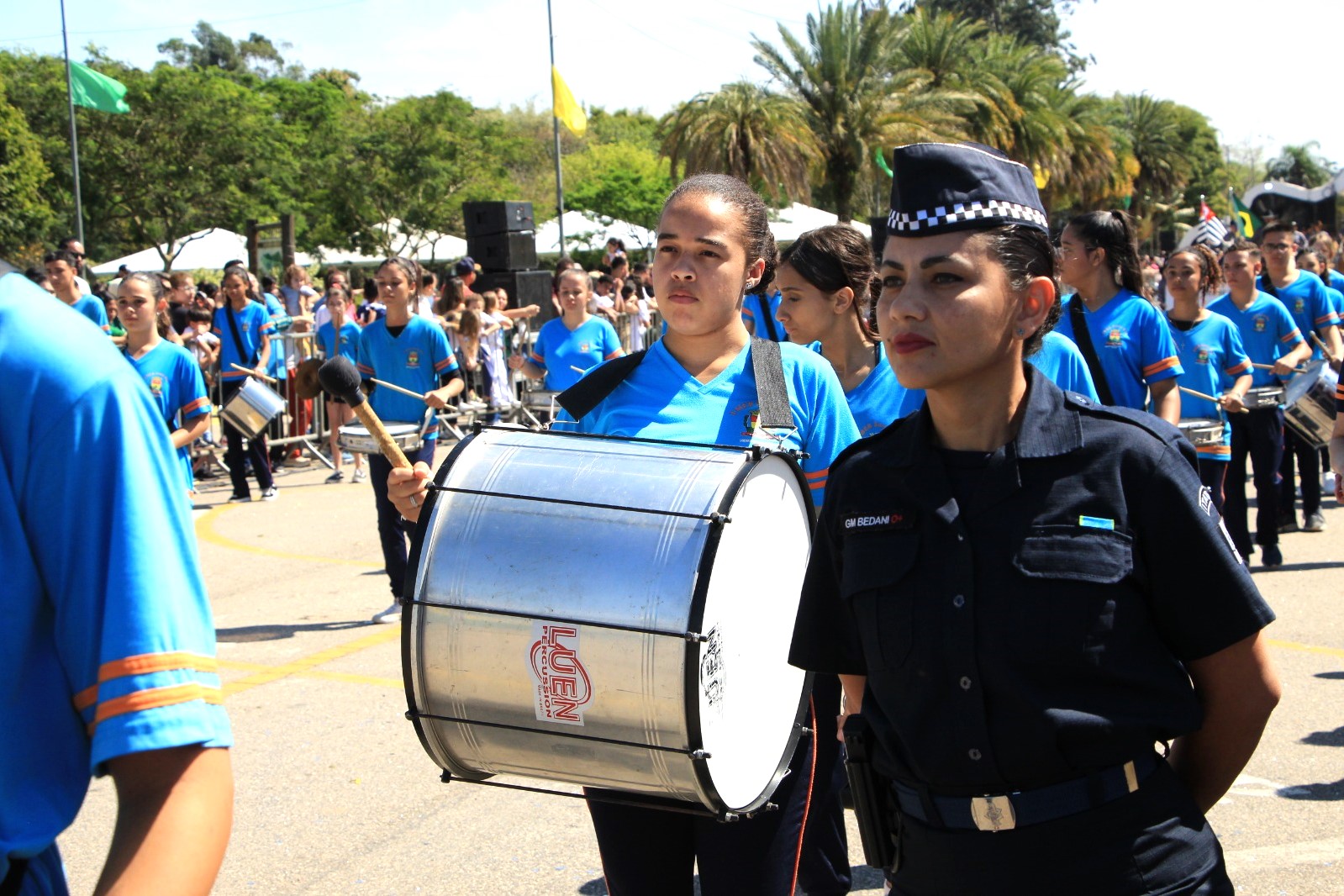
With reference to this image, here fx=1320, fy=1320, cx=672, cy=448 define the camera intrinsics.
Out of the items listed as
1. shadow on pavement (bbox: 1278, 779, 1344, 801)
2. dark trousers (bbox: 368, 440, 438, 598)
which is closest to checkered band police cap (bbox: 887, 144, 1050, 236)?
shadow on pavement (bbox: 1278, 779, 1344, 801)

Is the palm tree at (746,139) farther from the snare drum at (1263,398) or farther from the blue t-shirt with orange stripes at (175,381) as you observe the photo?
the blue t-shirt with orange stripes at (175,381)

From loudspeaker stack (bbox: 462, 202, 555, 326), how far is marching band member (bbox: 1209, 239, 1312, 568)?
11208mm

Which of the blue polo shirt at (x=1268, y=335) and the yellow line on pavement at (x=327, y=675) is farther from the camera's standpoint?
the blue polo shirt at (x=1268, y=335)

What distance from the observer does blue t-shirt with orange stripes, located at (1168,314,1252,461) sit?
7910 mm

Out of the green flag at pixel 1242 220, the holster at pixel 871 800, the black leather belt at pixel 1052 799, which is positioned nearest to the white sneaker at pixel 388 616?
the holster at pixel 871 800

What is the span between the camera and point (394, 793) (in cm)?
529

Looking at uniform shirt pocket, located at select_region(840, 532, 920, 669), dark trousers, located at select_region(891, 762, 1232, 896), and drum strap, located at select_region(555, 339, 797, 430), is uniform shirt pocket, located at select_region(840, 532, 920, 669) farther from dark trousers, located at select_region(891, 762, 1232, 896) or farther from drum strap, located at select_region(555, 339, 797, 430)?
drum strap, located at select_region(555, 339, 797, 430)

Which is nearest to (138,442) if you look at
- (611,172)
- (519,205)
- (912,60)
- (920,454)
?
(920,454)

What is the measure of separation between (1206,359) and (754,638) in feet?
20.3

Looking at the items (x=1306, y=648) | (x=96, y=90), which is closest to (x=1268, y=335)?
(x=1306, y=648)

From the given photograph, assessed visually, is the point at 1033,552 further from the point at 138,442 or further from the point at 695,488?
the point at 138,442

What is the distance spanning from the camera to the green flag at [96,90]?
24.4m

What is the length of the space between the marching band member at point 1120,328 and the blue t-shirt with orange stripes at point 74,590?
5206mm

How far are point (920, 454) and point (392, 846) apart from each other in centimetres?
324
